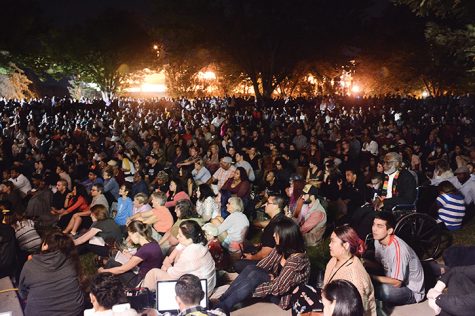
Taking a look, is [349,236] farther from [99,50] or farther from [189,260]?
[99,50]

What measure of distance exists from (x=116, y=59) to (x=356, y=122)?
100 feet

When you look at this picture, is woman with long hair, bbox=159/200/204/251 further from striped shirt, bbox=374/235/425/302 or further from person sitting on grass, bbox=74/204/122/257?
striped shirt, bbox=374/235/425/302

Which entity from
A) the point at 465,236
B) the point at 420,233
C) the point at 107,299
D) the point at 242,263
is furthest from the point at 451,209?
the point at 107,299

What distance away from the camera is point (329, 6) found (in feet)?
117

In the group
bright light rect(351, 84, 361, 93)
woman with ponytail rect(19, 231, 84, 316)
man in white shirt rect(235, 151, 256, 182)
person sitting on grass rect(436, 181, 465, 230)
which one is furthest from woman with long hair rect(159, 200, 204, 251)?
bright light rect(351, 84, 361, 93)

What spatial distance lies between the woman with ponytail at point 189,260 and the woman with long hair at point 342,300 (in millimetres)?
2392

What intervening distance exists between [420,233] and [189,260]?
3571mm

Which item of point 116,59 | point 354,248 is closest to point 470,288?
point 354,248

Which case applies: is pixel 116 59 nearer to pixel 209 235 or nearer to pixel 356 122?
pixel 356 122

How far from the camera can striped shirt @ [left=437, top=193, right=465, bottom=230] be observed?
27.2ft

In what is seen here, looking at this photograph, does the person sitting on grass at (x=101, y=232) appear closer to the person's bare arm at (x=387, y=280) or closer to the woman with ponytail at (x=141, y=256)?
the woman with ponytail at (x=141, y=256)

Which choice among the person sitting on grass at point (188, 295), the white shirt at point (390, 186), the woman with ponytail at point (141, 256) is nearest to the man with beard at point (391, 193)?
the white shirt at point (390, 186)

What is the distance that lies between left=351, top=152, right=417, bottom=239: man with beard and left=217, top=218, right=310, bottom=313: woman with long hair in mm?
1905

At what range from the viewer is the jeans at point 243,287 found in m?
5.96
